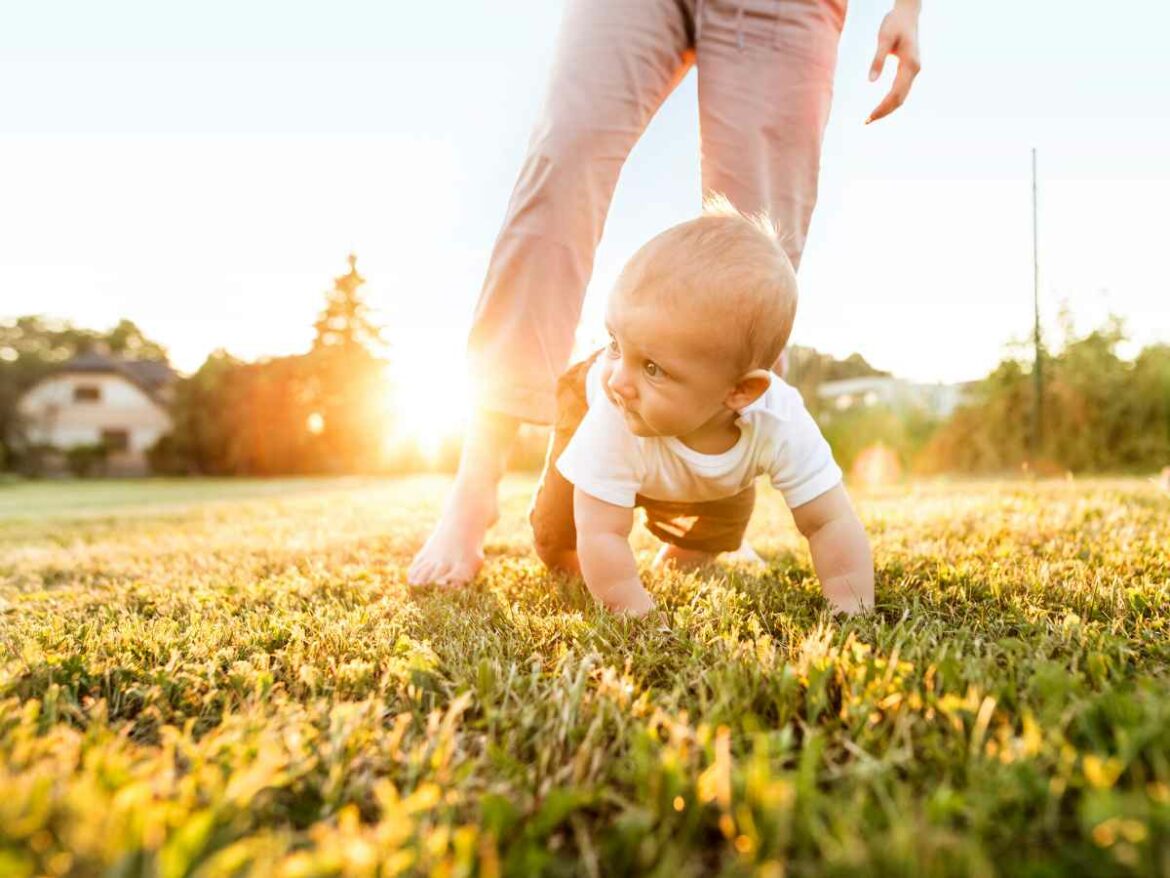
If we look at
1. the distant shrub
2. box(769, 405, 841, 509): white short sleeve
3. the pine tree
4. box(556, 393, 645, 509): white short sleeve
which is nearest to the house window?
the distant shrub

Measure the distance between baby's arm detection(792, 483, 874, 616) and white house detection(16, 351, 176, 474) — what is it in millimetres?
38413

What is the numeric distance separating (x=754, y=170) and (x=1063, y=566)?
1.31 m

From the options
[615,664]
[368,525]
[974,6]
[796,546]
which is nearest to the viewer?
[615,664]

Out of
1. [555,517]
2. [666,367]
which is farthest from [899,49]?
[555,517]

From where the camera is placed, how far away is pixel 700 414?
1.74 metres

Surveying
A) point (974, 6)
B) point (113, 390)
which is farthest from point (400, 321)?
point (974, 6)

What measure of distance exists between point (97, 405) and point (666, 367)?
140ft

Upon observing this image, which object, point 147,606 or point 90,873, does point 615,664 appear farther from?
point 147,606

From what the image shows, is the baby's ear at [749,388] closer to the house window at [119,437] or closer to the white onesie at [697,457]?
the white onesie at [697,457]

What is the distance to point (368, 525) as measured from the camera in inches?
184

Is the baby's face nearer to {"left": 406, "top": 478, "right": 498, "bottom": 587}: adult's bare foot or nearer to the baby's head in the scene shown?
the baby's head

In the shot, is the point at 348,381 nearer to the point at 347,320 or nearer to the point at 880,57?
the point at 347,320

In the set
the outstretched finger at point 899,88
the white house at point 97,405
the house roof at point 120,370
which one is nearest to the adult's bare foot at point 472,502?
the outstretched finger at point 899,88

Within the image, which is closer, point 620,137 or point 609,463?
point 609,463
